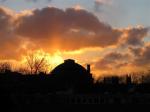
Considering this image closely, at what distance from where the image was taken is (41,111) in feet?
258

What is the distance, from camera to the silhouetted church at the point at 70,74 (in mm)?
101625

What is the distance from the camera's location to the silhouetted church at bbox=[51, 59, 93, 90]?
4001 inches

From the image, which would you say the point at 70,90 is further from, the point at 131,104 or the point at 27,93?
the point at 131,104

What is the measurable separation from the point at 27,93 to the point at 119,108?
2053 centimetres

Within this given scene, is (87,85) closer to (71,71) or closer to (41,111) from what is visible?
(71,71)

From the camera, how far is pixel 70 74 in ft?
346

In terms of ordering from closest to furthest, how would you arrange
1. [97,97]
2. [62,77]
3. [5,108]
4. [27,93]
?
[5,108] < [97,97] < [27,93] < [62,77]

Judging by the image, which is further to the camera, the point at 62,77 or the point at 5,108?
the point at 62,77

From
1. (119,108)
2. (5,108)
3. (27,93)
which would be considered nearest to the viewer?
(5,108)

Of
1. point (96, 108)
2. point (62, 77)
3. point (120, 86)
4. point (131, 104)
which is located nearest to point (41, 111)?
point (96, 108)

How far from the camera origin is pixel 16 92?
87625 millimetres

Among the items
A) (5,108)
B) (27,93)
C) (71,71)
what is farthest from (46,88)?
(5,108)

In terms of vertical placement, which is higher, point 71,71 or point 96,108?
point 71,71

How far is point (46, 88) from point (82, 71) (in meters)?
15.6
